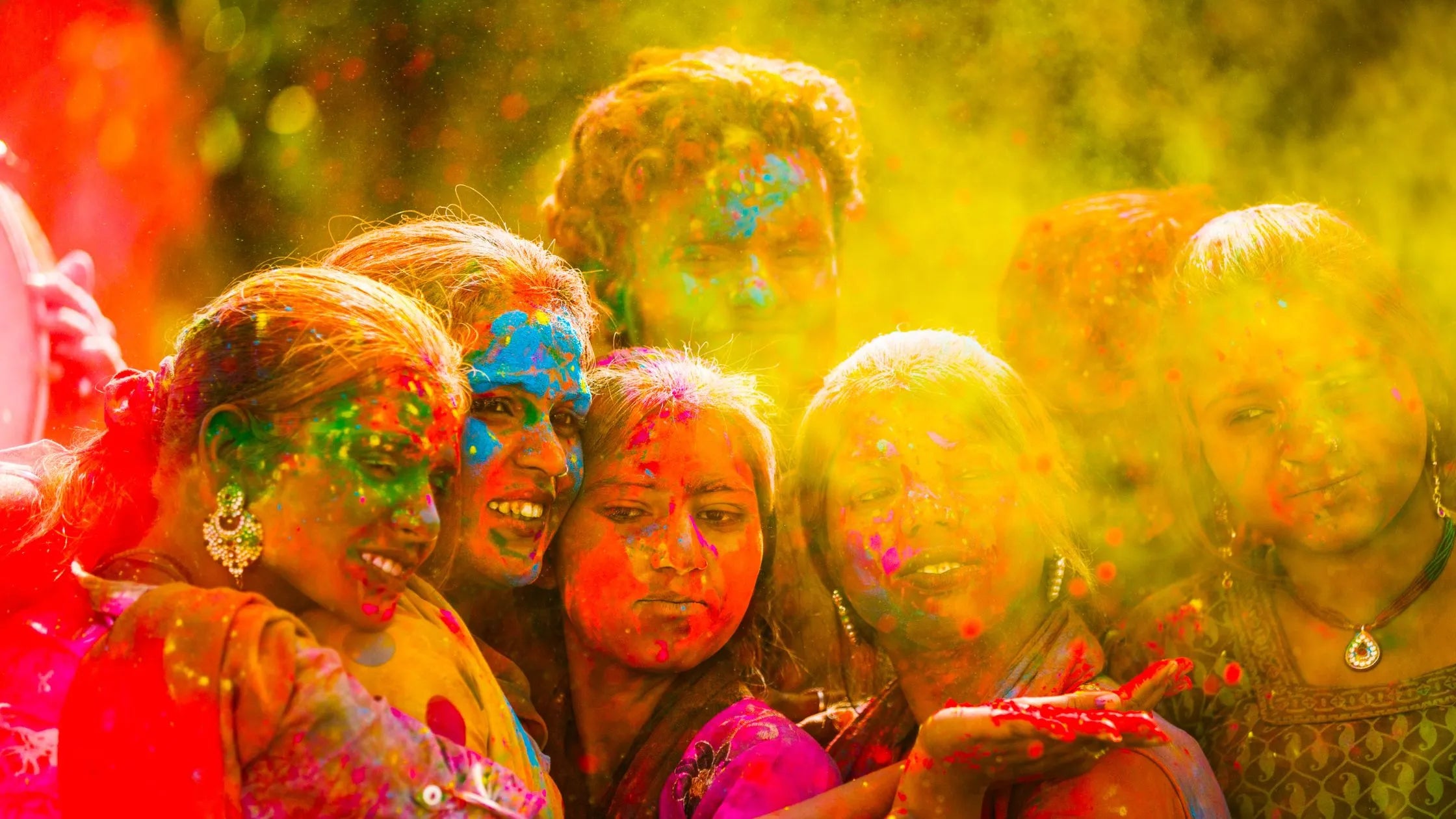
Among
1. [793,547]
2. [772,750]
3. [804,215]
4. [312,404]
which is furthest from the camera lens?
[804,215]

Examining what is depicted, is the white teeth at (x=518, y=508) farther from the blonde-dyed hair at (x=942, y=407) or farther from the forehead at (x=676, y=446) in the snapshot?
the blonde-dyed hair at (x=942, y=407)

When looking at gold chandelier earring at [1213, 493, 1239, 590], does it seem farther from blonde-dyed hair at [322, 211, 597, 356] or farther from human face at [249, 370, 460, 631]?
human face at [249, 370, 460, 631]

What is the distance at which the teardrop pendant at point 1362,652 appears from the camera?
2197mm

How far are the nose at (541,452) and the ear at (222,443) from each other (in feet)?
1.59

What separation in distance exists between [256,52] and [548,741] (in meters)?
1.96

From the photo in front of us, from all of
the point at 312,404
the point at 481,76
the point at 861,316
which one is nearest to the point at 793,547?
the point at 312,404

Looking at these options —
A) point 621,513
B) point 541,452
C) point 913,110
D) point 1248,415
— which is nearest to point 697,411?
point 621,513

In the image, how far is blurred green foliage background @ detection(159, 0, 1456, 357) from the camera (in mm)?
3385

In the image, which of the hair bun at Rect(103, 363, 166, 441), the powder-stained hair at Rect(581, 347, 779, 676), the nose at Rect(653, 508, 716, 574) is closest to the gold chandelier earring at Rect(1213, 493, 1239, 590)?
the powder-stained hair at Rect(581, 347, 779, 676)

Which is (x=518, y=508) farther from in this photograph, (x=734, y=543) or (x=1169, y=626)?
(x=1169, y=626)

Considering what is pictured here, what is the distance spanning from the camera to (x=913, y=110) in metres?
3.80

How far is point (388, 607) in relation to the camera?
1750mm

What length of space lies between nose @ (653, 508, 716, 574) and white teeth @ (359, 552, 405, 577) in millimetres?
503

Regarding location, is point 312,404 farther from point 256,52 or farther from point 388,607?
point 256,52
